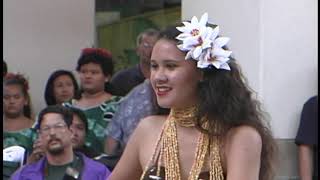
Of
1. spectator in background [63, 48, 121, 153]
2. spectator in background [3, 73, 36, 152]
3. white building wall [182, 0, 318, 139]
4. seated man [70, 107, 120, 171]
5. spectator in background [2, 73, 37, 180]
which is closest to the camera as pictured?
seated man [70, 107, 120, 171]

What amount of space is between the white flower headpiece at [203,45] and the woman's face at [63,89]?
3705 mm

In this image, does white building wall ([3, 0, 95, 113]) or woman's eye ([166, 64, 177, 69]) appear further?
white building wall ([3, 0, 95, 113])

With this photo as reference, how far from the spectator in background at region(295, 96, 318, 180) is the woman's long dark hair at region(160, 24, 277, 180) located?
255 cm

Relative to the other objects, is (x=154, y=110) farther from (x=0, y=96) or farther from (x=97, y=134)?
(x=0, y=96)

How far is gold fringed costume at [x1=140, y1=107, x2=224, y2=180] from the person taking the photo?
2.67 m

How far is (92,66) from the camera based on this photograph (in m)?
6.09

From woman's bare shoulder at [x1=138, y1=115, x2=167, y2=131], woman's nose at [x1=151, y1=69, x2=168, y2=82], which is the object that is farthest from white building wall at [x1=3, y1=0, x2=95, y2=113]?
woman's nose at [x1=151, y1=69, x2=168, y2=82]

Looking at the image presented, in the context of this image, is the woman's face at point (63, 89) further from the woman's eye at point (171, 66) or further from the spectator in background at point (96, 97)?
the woman's eye at point (171, 66)

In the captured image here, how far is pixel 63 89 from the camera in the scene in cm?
654

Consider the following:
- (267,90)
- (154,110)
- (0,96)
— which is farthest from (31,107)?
(154,110)

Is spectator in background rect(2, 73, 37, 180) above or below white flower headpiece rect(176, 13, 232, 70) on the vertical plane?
below

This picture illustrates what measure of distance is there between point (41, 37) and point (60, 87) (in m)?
0.84

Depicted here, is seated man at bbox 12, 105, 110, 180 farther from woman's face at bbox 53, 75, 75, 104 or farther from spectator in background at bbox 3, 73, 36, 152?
woman's face at bbox 53, 75, 75, 104

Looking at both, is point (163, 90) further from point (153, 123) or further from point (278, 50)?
point (278, 50)
